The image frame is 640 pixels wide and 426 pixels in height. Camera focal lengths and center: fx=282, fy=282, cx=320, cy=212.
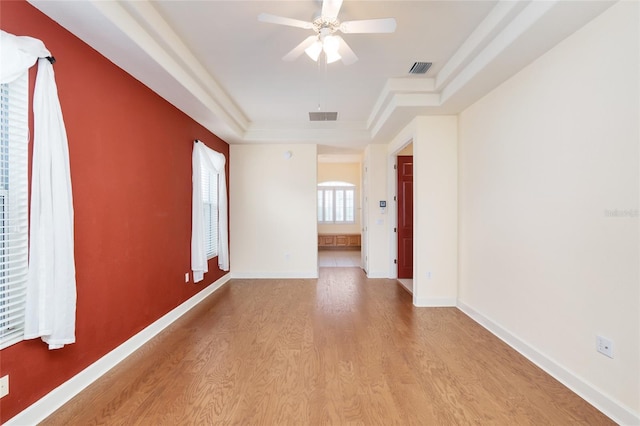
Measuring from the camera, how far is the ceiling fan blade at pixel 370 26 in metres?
1.94

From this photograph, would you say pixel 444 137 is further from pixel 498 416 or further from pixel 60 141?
pixel 60 141

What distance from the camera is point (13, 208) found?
5.40ft

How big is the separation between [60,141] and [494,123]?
3.78 m

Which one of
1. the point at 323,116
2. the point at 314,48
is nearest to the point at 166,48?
the point at 314,48

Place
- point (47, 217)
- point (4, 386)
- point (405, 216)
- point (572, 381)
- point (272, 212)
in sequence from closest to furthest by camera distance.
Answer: point (4, 386) < point (47, 217) < point (572, 381) < point (405, 216) < point (272, 212)

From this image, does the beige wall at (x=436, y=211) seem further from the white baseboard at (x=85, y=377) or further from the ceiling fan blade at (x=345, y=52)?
the white baseboard at (x=85, y=377)

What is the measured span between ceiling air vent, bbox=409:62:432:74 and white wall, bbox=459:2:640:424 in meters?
0.78

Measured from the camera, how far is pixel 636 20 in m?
1.67

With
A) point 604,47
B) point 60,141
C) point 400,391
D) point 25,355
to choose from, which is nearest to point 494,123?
point 604,47

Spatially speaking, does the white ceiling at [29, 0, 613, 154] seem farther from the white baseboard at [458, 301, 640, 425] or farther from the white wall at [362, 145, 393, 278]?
the white baseboard at [458, 301, 640, 425]

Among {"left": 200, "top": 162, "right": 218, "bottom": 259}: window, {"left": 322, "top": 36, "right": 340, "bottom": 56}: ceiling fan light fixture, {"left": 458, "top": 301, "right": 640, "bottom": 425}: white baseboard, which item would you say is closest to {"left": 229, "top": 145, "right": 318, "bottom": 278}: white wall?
{"left": 200, "top": 162, "right": 218, "bottom": 259}: window

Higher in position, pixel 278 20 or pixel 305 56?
pixel 305 56

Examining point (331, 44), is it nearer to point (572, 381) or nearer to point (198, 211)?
point (198, 211)

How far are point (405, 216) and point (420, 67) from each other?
291cm
